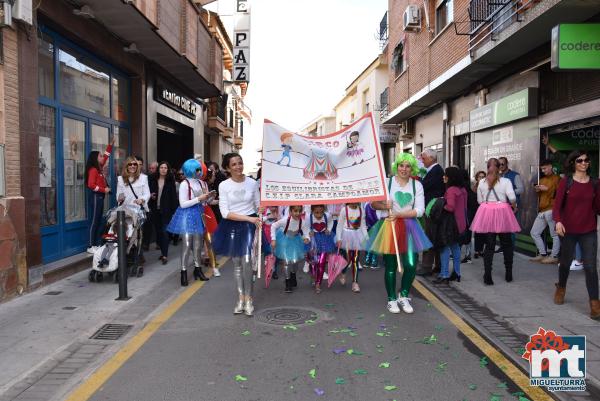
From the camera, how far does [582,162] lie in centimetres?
602

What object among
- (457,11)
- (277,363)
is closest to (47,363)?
(277,363)

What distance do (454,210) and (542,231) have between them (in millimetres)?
2990

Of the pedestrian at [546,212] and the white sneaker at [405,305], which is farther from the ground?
the pedestrian at [546,212]

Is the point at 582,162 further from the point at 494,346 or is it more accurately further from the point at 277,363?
the point at 277,363

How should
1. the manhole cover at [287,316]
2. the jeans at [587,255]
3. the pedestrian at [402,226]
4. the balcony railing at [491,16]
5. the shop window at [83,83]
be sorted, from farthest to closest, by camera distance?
the balcony railing at [491,16], the shop window at [83,83], the pedestrian at [402,226], the jeans at [587,255], the manhole cover at [287,316]

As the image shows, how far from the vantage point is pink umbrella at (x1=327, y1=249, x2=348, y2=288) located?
7.62 metres

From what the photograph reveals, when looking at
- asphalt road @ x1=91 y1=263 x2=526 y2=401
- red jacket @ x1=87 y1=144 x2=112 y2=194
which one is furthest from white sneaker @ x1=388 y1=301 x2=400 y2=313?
red jacket @ x1=87 y1=144 x2=112 y2=194

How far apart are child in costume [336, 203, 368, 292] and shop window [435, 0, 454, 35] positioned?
9.91m

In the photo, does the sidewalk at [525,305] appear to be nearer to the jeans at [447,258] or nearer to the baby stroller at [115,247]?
the jeans at [447,258]

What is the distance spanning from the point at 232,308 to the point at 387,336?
209 centimetres

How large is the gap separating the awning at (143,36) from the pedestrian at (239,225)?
4544mm

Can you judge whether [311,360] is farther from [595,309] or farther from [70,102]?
[70,102]

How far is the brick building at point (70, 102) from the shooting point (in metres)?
6.84

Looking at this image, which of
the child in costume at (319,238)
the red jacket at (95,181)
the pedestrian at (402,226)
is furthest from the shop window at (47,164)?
the pedestrian at (402,226)
